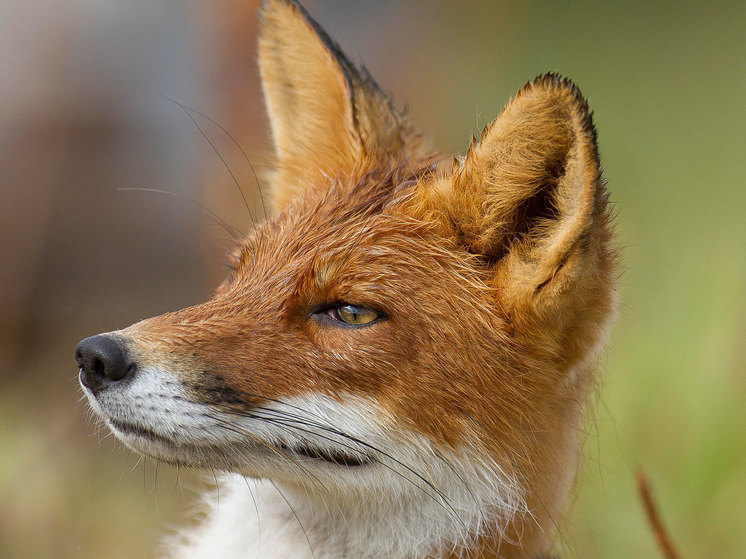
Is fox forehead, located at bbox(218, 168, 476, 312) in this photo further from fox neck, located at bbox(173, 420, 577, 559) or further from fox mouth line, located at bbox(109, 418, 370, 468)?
fox neck, located at bbox(173, 420, 577, 559)

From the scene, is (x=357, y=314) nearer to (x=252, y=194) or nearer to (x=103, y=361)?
(x=103, y=361)

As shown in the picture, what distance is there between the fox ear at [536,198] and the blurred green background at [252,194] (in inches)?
56.5

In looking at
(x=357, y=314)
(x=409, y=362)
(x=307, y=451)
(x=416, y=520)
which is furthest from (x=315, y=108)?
(x=416, y=520)

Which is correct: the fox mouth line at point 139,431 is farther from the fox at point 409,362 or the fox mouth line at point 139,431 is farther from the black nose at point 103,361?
the black nose at point 103,361

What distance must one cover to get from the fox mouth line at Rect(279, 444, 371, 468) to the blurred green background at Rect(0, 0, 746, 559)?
151cm

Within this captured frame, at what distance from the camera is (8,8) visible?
22.7ft

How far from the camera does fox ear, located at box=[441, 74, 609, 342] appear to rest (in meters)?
2.66

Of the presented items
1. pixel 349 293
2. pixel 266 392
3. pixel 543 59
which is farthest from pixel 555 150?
pixel 543 59

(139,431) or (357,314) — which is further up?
(357,314)

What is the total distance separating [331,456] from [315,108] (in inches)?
71.4

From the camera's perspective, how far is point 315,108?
3994 millimetres

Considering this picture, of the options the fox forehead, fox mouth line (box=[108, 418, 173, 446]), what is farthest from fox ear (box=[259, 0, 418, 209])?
fox mouth line (box=[108, 418, 173, 446])

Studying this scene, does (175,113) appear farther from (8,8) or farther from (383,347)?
(383,347)

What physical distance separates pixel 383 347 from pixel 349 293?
9.3 inches
